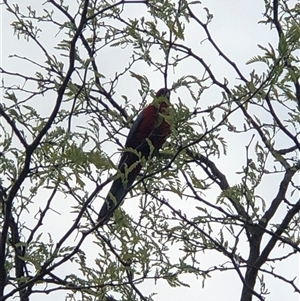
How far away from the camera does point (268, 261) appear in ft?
10.00

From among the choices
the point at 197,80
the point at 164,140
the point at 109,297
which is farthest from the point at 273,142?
the point at 109,297

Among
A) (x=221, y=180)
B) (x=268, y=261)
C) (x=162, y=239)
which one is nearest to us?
(x=162, y=239)

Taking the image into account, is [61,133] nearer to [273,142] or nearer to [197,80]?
[197,80]

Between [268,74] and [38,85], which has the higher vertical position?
[38,85]

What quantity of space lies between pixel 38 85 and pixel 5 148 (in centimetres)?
54

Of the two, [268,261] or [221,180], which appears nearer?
[268,261]

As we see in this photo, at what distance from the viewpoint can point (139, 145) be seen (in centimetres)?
271

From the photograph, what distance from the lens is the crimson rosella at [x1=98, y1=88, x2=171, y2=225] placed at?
6.55 feet

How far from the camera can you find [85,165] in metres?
1.93

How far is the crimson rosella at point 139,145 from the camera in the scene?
2.00m

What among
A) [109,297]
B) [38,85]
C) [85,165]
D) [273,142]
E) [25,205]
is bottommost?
[109,297]

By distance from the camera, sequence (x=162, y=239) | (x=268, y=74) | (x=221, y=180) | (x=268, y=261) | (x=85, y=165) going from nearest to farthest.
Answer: (x=268, y=74)
(x=85, y=165)
(x=162, y=239)
(x=268, y=261)
(x=221, y=180)

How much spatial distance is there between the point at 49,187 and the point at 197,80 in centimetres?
57

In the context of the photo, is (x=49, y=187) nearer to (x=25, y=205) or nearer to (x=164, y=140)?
(x=25, y=205)
